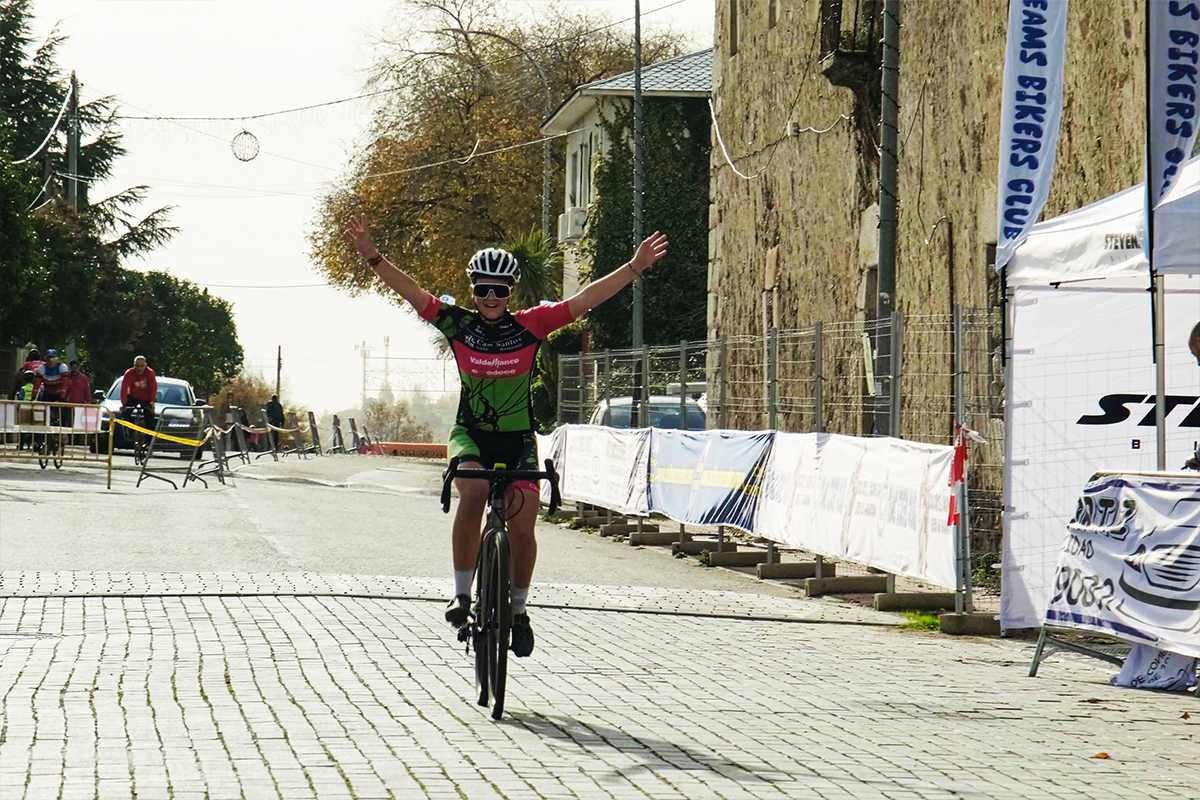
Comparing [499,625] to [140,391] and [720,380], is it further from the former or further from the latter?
[140,391]

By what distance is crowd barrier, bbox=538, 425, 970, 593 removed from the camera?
13523 mm

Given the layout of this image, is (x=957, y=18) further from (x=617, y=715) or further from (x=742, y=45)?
(x=617, y=715)

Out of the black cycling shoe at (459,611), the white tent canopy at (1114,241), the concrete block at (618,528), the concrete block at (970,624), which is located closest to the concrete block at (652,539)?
the concrete block at (618,528)

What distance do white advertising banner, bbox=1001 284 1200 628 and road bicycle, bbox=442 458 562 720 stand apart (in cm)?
461

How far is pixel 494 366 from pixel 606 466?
14.0 metres

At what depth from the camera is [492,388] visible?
365 inches

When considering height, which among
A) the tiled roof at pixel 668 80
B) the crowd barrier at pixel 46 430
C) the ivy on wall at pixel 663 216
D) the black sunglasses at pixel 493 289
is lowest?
the crowd barrier at pixel 46 430

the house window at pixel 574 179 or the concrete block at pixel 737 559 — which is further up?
the house window at pixel 574 179

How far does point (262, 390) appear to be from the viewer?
126125 mm

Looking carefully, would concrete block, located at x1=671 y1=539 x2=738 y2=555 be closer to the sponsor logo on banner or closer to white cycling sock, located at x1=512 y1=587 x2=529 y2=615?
the sponsor logo on banner

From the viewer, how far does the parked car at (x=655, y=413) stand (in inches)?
958

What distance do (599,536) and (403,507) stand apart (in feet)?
11.1

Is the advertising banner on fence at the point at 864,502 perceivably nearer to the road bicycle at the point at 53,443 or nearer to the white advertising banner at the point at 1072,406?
the white advertising banner at the point at 1072,406

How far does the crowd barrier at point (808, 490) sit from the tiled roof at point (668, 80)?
25.0m
